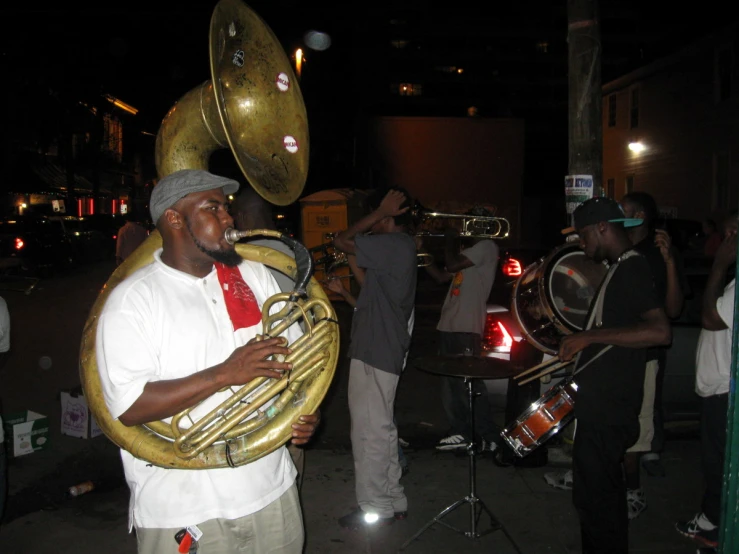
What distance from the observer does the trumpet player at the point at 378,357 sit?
416 centimetres

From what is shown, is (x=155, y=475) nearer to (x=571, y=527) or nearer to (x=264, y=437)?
(x=264, y=437)

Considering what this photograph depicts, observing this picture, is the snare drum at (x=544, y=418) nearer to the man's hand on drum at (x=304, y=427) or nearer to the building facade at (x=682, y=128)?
the man's hand on drum at (x=304, y=427)

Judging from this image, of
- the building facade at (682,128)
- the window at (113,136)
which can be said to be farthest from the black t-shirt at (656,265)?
the window at (113,136)

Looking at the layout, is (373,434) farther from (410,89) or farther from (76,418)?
(410,89)

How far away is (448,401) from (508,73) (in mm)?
43016

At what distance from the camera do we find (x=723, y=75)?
19.2 meters

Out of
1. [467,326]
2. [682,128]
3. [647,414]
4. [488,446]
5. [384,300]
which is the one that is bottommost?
[488,446]

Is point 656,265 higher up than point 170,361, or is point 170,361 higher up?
point 656,265

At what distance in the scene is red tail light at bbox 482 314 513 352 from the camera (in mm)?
5820

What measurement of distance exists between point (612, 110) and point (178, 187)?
26.8m

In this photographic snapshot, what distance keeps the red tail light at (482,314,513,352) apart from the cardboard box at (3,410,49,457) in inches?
155

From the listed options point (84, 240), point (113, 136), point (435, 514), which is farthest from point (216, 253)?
point (113, 136)

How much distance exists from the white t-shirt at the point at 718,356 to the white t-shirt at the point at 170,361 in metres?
2.76

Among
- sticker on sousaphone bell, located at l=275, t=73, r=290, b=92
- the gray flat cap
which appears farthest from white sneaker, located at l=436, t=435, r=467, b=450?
the gray flat cap
